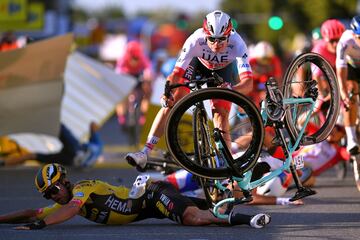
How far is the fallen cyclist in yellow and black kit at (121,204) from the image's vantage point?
1030cm

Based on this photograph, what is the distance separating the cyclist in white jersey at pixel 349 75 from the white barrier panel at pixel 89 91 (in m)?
4.78

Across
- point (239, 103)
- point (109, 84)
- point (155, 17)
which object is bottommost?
point (155, 17)

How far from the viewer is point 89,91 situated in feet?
56.3

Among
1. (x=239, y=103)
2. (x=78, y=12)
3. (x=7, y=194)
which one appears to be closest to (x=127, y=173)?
(x=7, y=194)

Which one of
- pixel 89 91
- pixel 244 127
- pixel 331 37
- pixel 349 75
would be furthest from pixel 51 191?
pixel 89 91

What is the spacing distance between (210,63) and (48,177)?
83.7 inches

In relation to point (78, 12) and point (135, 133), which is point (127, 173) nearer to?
point (135, 133)

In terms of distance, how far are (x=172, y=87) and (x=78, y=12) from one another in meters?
126

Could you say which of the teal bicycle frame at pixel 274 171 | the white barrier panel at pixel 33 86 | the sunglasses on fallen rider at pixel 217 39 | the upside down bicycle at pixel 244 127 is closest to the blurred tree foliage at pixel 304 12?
the white barrier panel at pixel 33 86

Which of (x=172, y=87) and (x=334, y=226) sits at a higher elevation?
(x=172, y=87)

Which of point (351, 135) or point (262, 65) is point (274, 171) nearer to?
point (351, 135)

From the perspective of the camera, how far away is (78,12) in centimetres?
13512

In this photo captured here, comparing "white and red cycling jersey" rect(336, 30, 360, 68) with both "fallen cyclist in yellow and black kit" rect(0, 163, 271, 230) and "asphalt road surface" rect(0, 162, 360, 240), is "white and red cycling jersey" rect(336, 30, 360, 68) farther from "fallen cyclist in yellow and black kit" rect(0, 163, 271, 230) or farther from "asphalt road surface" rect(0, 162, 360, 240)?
"fallen cyclist in yellow and black kit" rect(0, 163, 271, 230)

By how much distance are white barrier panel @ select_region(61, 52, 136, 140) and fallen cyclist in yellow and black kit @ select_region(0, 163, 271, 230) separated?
635 centimetres
